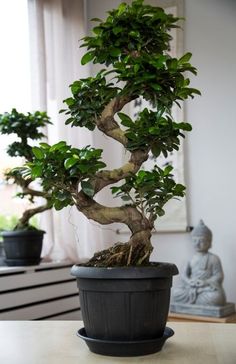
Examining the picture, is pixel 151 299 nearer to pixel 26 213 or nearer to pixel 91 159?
pixel 91 159

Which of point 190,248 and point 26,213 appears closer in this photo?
point 26,213

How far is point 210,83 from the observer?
344cm

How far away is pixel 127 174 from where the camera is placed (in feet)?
3.35

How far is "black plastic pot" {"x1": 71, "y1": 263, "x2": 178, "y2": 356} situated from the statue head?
2224mm

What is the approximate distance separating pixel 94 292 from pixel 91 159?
25 cm

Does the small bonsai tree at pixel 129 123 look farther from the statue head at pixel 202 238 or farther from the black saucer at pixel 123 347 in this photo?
the statue head at pixel 202 238

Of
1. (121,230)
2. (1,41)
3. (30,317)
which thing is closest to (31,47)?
(1,41)

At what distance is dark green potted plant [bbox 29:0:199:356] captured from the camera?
35.8 inches

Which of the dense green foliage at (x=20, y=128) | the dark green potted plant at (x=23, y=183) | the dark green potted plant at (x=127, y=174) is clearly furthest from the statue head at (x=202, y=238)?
the dark green potted plant at (x=127, y=174)

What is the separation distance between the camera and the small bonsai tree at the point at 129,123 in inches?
37.2

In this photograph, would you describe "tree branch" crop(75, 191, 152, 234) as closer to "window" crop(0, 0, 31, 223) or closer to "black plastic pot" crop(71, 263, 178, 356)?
"black plastic pot" crop(71, 263, 178, 356)

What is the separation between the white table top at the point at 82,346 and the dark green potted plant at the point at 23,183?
1.34 meters

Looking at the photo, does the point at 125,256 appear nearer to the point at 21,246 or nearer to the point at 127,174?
the point at 127,174

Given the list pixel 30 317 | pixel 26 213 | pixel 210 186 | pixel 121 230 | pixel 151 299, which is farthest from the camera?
pixel 121 230
